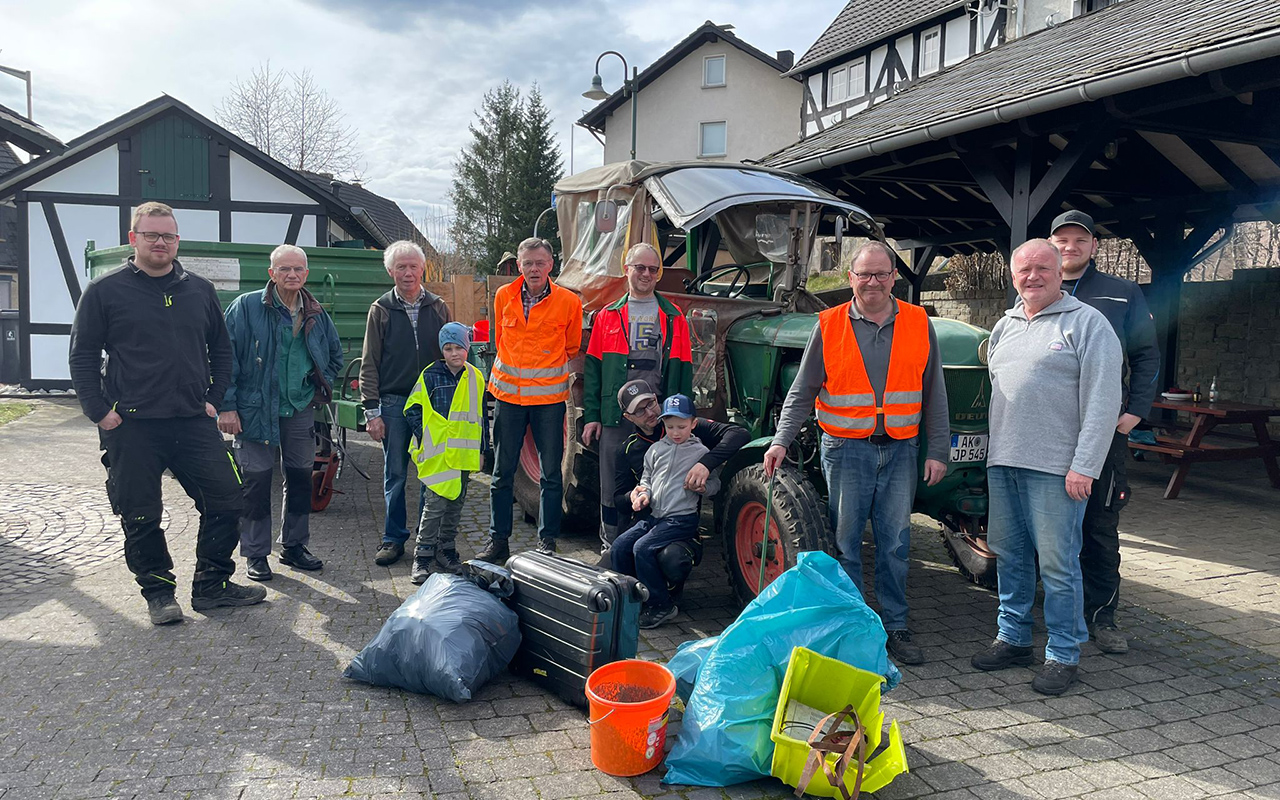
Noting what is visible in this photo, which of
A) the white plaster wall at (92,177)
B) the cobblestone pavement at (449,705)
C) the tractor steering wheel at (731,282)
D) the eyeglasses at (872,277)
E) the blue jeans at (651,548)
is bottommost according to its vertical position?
the cobblestone pavement at (449,705)

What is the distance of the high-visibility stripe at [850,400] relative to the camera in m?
3.94

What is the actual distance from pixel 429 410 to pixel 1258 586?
16.6 feet

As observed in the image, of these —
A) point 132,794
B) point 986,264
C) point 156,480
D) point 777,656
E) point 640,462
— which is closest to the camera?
point 132,794

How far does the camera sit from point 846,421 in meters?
3.97

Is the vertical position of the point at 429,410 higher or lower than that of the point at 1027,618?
higher

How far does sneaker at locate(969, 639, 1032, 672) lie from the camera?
155 inches

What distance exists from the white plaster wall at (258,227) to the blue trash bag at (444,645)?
46.5ft

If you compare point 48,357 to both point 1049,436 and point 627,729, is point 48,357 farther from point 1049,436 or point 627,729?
point 1049,436

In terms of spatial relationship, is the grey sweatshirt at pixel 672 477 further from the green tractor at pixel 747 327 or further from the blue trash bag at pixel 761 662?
the blue trash bag at pixel 761 662

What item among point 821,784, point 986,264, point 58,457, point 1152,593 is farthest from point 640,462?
point 986,264

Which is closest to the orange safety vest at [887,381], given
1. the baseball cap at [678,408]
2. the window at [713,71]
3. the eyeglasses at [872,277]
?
the eyeglasses at [872,277]

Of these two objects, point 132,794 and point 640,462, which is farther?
point 640,462

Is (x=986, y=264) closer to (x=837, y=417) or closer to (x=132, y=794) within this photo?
(x=837, y=417)

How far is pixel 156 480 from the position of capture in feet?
14.3
